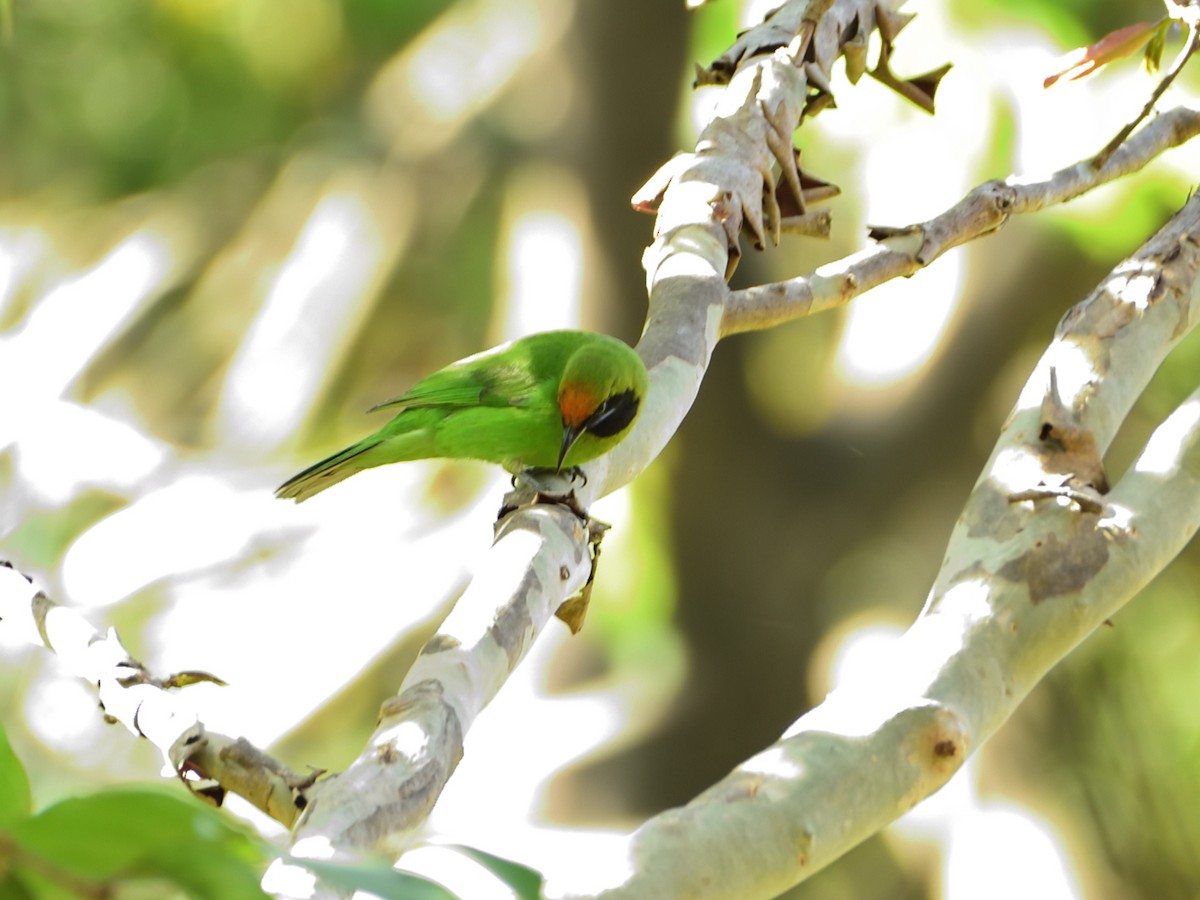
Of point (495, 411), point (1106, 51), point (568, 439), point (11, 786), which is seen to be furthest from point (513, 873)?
point (495, 411)

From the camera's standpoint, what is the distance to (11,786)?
Result: 3.07 ft

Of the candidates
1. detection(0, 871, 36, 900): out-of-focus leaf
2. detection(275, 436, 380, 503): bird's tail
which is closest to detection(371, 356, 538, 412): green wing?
detection(275, 436, 380, 503): bird's tail

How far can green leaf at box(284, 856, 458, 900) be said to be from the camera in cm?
78

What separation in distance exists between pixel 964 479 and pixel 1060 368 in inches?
202

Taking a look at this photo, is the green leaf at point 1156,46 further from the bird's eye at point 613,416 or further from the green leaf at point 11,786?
the green leaf at point 11,786

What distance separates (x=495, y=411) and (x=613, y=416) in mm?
812

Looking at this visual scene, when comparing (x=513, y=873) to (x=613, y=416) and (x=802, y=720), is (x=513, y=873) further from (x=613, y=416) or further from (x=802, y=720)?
(x=613, y=416)

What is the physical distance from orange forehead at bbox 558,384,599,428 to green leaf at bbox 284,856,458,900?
2.41 m

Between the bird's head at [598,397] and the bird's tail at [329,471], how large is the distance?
636 millimetres

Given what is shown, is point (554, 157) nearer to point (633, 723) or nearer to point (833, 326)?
point (833, 326)

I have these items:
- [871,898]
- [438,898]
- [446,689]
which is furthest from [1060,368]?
[871,898]

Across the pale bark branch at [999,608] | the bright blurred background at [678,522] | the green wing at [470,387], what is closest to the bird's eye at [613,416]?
the green wing at [470,387]

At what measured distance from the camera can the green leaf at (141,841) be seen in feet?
2.54

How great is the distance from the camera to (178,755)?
1.58 m
